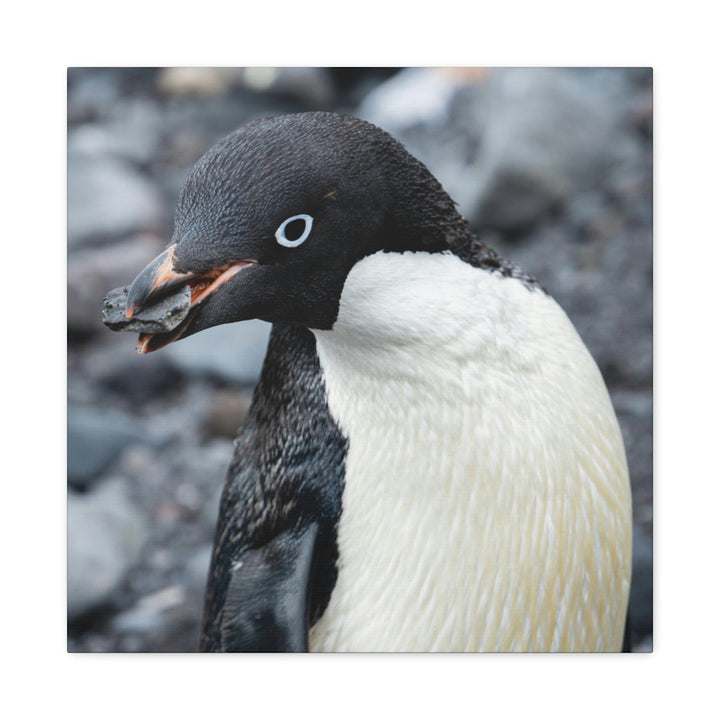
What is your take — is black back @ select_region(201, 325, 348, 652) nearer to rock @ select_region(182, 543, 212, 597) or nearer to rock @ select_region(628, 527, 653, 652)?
rock @ select_region(182, 543, 212, 597)

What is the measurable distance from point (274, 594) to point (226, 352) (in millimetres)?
629

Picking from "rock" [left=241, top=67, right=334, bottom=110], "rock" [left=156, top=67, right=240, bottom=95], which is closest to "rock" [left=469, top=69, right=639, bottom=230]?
"rock" [left=241, top=67, right=334, bottom=110]

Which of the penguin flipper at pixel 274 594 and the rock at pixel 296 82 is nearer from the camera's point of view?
the penguin flipper at pixel 274 594

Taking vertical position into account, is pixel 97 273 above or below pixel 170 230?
below

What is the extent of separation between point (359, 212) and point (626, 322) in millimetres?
683

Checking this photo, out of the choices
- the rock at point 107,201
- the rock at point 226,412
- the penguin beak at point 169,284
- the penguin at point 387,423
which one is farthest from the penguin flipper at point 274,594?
A: the rock at point 107,201

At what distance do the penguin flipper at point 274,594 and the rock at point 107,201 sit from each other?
66cm

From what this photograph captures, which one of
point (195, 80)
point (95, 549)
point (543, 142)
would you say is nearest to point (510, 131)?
point (543, 142)

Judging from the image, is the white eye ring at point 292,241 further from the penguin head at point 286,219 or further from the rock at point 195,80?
the rock at point 195,80

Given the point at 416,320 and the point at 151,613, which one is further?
the point at 151,613

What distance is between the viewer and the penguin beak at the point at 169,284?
0.99 meters

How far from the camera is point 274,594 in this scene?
48.4 inches

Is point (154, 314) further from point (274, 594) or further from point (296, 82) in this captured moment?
point (296, 82)
